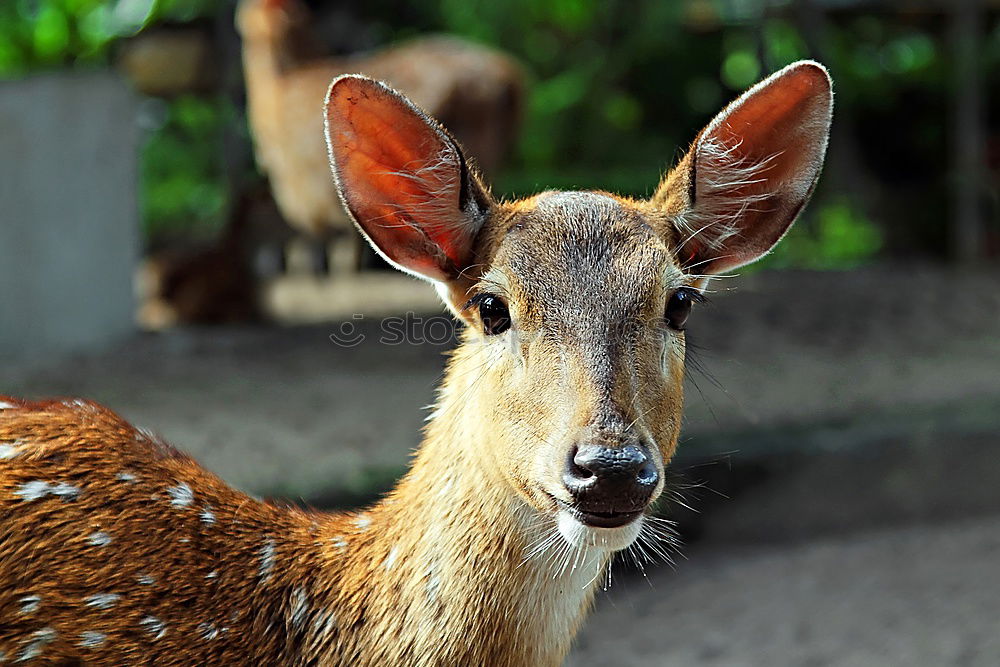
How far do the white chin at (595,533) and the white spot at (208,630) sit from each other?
2.39ft

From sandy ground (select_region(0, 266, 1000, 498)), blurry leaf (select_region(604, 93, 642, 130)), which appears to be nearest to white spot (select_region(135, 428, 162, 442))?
sandy ground (select_region(0, 266, 1000, 498))

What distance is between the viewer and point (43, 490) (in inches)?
93.3

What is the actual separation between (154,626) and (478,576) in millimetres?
638

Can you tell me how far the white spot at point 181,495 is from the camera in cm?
248

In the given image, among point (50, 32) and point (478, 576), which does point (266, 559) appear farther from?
point (50, 32)

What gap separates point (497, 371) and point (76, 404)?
964 millimetres

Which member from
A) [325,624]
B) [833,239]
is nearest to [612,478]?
[325,624]

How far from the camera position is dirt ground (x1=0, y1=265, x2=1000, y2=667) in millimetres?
4762

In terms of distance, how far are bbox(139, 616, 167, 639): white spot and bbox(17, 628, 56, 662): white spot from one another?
17 centimetres

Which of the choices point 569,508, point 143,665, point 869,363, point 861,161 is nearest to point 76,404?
point 143,665

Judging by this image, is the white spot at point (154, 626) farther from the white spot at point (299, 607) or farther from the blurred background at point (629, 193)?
the blurred background at point (629, 193)

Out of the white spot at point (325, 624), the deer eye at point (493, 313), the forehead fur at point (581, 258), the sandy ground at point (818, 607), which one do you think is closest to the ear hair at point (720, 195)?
the forehead fur at point (581, 258)

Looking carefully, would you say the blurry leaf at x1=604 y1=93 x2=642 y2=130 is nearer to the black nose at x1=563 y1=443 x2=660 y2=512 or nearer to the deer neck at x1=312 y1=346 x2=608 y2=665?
the deer neck at x1=312 y1=346 x2=608 y2=665

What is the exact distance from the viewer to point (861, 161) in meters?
14.5
